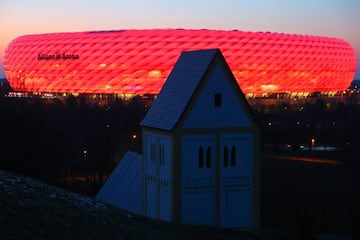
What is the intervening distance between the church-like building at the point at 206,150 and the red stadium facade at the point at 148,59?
8689cm

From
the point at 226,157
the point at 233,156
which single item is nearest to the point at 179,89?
the point at 226,157

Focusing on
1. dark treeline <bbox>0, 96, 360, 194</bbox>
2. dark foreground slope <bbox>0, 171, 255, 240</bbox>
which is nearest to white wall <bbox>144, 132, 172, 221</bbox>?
dark treeline <bbox>0, 96, 360, 194</bbox>

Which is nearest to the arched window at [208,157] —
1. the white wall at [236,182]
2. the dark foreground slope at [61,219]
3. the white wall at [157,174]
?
the white wall at [236,182]

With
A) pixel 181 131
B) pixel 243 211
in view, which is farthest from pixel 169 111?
pixel 243 211

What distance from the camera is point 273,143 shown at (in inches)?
2228

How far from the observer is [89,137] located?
54.6 metres

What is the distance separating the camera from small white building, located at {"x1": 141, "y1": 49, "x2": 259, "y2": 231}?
69.6 feet

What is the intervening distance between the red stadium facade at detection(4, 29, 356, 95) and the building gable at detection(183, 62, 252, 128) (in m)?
87.1

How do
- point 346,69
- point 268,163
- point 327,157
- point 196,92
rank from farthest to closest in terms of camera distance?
point 346,69
point 327,157
point 268,163
point 196,92

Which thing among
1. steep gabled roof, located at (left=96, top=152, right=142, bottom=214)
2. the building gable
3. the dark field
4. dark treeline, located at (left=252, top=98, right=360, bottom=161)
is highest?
the building gable

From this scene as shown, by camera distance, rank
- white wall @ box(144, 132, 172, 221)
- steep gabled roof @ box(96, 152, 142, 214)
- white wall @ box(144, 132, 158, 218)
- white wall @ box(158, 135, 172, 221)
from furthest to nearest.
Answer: steep gabled roof @ box(96, 152, 142, 214) → white wall @ box(144, 132, 158, 218) → white wall @ box(144, 132, 172, 221) → white wall @ box(158, 135, 172, 221)

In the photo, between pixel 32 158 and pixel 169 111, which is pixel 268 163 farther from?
pixel 169 111

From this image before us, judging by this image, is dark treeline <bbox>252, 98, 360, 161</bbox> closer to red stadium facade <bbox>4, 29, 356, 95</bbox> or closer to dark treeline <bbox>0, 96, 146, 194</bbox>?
dark treeline <bbox>0, 96, 146, 194</bbox>

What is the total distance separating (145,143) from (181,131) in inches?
111
